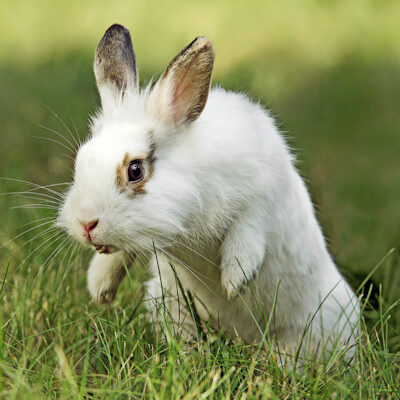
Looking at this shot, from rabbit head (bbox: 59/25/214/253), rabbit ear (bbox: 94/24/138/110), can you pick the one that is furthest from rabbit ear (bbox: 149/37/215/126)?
rabbit ear (bbox: 94/24/138/110)

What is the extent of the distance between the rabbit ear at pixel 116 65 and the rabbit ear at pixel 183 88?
271mm

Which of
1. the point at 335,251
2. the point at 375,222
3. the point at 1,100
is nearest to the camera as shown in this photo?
the point at 335,251

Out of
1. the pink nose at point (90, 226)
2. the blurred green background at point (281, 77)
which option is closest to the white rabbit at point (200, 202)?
the pink nose at point (90, 226)

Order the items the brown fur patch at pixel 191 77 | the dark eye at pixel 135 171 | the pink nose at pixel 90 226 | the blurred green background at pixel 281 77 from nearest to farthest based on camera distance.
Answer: the pink nose at pixel 90 226, the dark eye at pixel 135 171, the brown fur patch at pixel 191 77, the blurred green background at pixel 281 77

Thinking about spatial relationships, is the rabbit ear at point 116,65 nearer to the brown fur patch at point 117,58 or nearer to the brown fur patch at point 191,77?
the brown fur patch at point 117,58

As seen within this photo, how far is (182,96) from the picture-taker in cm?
338

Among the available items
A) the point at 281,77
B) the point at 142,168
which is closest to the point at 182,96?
the point at 142,168

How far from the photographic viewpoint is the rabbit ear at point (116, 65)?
3.59 metres

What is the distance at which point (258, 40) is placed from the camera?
7.85 m

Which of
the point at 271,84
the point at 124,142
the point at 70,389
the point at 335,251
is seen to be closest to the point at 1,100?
the point at 271,84

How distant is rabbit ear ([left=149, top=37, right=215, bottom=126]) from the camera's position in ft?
10.8

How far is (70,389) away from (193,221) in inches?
38.1

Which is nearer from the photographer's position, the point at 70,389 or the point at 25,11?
the point at 70,389

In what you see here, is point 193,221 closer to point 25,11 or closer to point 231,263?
point 231,263
